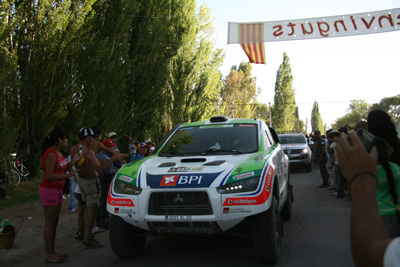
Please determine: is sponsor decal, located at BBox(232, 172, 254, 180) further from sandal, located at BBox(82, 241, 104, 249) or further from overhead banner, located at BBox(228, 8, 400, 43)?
overhead banner, located at BBox(228, 8, 400, 43)

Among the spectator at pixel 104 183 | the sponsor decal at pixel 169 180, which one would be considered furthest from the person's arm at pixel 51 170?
the spectator at pixel 104 183

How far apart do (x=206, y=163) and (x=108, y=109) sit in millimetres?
11793

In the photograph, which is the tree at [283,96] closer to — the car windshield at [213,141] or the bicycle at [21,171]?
the bicycle at [21,171]

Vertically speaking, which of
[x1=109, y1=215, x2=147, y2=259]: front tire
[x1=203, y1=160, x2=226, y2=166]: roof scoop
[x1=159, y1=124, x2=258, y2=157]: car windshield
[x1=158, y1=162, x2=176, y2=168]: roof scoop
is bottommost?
[x1=109, y1=215, x2=147, y2=259]: front tire

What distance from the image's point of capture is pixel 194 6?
86.5 ft

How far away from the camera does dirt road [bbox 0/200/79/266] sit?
5414 mm

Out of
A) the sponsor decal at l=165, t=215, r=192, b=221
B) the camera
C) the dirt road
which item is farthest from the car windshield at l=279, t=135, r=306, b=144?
the camera

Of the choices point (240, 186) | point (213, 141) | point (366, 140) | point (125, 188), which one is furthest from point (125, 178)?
point (366, 140)

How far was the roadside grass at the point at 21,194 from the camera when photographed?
395 inches

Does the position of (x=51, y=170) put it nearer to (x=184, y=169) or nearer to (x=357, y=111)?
(x=184, y=169)

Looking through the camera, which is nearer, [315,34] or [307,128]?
[315,34]

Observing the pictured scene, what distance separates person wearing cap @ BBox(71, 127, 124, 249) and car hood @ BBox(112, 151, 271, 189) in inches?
27.8

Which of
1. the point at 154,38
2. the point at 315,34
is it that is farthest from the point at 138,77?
the point at 315,34

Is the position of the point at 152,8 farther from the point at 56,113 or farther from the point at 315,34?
the point at 315,34
